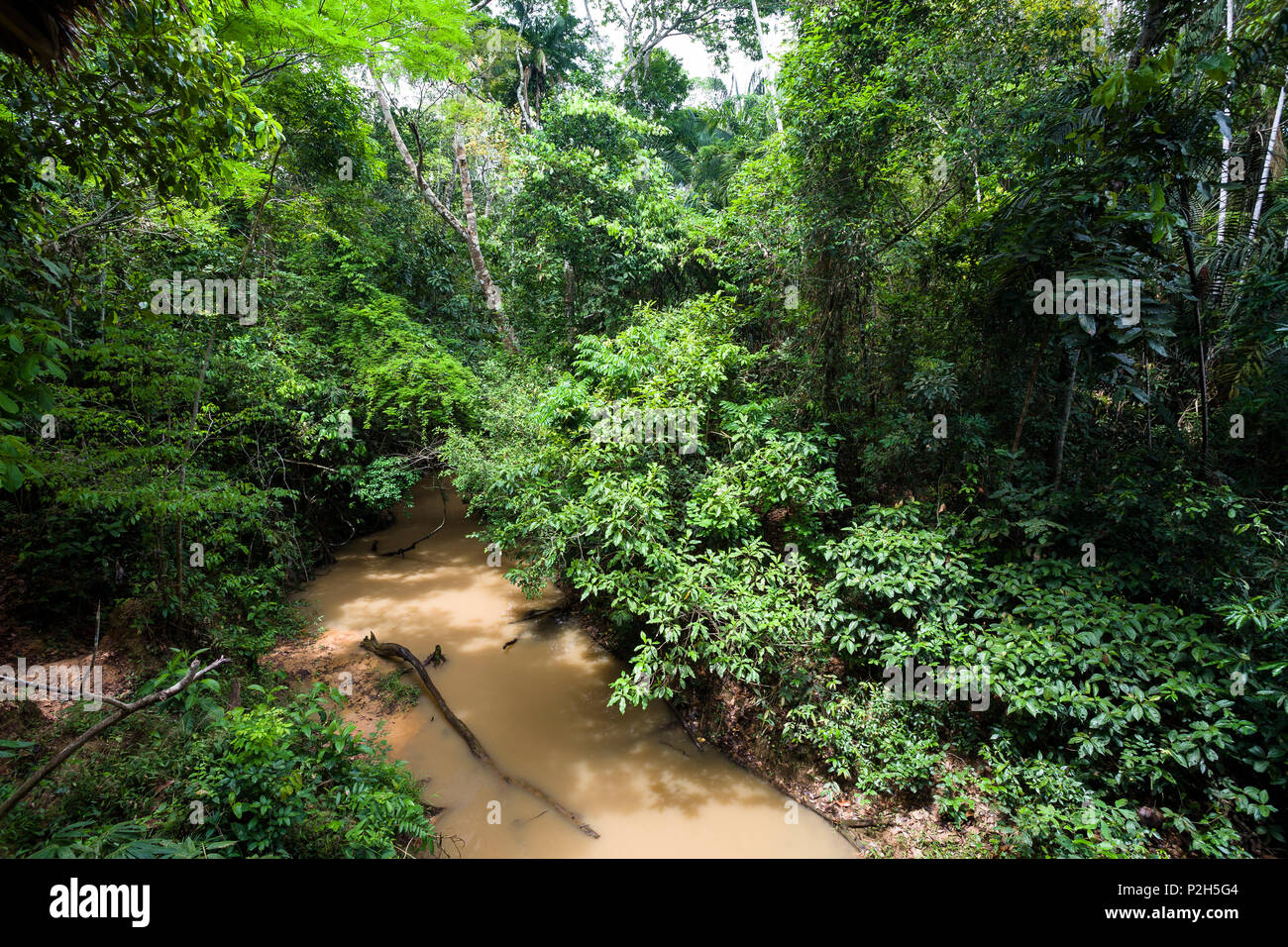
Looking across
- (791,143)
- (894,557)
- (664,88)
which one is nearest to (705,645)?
(894,557)

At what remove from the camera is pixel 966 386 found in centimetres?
584

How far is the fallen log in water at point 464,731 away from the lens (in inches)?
195

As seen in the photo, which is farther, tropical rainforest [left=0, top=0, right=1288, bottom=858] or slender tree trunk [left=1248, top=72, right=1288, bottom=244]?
slender tree trunk [left=1248, top=72, right=1288, bottom=244]

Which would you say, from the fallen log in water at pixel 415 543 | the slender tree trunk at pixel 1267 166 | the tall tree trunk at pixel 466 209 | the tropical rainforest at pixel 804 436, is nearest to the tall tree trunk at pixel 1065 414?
the tropical rainforest at pixel 804 436

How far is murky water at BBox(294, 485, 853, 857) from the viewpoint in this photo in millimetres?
4711

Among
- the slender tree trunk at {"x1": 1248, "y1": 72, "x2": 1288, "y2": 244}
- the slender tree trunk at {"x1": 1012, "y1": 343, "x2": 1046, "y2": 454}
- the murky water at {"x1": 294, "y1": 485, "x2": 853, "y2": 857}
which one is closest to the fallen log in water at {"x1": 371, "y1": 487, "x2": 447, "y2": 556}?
the murky water at {"x1": 294, "y1": 485, "x2": 853, "y2": 857}

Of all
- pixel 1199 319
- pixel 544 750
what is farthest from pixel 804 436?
pixel 544 750

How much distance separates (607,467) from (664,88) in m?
15.7

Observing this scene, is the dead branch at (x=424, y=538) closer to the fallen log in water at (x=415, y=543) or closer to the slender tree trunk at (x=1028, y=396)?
the fallen log in water at (x=415, y=543)

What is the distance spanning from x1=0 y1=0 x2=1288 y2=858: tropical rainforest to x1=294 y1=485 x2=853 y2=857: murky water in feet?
1.72

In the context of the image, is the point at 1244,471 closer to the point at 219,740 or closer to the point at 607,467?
the point at 607,467

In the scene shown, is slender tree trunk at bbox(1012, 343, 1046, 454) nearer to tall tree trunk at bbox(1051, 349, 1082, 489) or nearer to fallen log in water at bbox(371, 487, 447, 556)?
tall tree trunk at bbox(1051, 349, 1082, 489)

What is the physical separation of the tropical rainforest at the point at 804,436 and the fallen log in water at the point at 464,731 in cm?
77

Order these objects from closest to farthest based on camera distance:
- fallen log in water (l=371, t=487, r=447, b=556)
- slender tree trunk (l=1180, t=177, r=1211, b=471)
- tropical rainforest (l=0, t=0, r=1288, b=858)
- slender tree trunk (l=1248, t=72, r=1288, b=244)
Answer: tropical rainforest (l=0, t=0, r=1288, b=858), slender tree trunk (l=1180, t=177, r=1211, b=471), slender tree trunk (l=1248, t=72, r=1288, b=244), fallen log in water (l=371, t=487, r=447, b=556)
